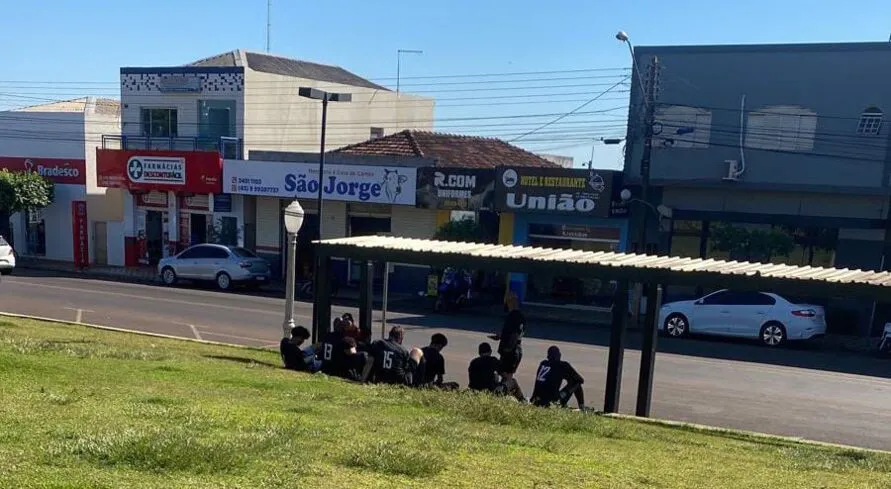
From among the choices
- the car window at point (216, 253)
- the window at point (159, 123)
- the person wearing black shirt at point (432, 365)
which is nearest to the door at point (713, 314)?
the person wearing black shirt at point (432, 365)

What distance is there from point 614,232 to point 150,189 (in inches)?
729

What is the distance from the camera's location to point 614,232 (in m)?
25.6

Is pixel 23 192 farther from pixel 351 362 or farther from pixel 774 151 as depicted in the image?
pixel 774 151

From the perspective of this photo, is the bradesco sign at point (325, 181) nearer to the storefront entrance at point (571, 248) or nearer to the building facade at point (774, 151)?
the storefront entrance at point (571, 248)

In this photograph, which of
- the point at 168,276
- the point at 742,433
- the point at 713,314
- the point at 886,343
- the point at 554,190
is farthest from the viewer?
the point at 168,276

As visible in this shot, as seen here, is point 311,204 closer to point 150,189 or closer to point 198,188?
point 198,188

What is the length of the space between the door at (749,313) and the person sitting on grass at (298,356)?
12.4 metres

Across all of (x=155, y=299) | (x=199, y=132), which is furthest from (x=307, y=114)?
(x=155, y=299)

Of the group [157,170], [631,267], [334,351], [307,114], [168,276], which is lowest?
[168,276]

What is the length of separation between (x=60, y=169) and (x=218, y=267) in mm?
11751

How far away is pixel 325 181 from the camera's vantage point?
2898 centimetres

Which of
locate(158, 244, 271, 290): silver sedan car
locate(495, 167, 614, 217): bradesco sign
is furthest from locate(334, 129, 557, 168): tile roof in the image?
locate(158, 244, 271, 290): silver sedan car

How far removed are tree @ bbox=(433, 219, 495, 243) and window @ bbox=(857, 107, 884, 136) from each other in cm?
1145

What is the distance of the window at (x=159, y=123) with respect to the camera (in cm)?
3359
